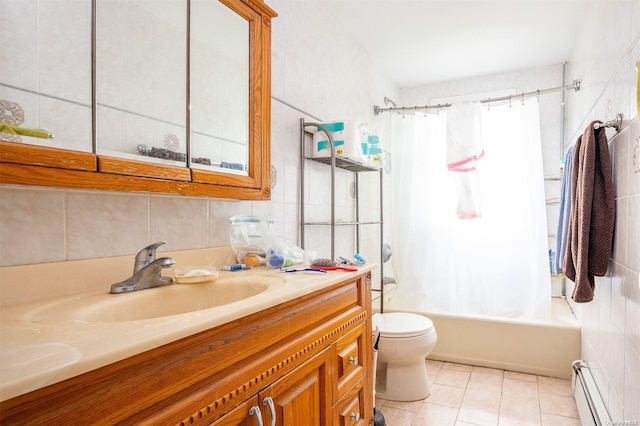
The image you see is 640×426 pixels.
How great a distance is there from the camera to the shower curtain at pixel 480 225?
8.63 ft

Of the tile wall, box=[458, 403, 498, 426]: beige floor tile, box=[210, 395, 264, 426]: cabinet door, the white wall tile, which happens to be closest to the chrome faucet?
the white wall tile

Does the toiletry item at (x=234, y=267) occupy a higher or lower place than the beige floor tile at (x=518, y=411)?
higher

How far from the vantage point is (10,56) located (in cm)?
76

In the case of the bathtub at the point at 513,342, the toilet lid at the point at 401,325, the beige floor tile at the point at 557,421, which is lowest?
the beige floor tile at the point at 557,421

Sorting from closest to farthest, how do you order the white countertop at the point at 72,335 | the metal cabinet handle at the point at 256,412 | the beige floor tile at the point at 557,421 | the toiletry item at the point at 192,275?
1. the white countertop at the point at 72,335
2. the metal cabinet handle at the point at 256,412
3. the toiletry item at the point at 192,275
4. the beige floor tile at the point at 557,421

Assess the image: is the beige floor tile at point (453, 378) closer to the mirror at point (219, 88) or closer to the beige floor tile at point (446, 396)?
the beige floor tile at point (446, 396)

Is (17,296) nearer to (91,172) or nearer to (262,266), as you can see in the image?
(91,172)

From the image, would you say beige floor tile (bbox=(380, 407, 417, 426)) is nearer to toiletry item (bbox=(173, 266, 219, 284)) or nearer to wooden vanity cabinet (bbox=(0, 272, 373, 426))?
wooden vanity cabinet (bbox=(0, 272, 373, 426))

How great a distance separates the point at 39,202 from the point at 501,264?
8.87 feet

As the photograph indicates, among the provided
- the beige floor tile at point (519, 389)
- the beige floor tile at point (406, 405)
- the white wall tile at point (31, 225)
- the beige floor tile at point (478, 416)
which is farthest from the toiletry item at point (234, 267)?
the beige floor tile at point (519, 389)

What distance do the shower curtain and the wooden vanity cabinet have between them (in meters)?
1.52

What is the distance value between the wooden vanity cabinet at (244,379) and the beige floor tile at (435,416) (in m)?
0.62

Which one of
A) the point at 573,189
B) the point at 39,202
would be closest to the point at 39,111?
the point at 39,202

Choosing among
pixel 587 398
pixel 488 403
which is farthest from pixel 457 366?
pixel 587 398
